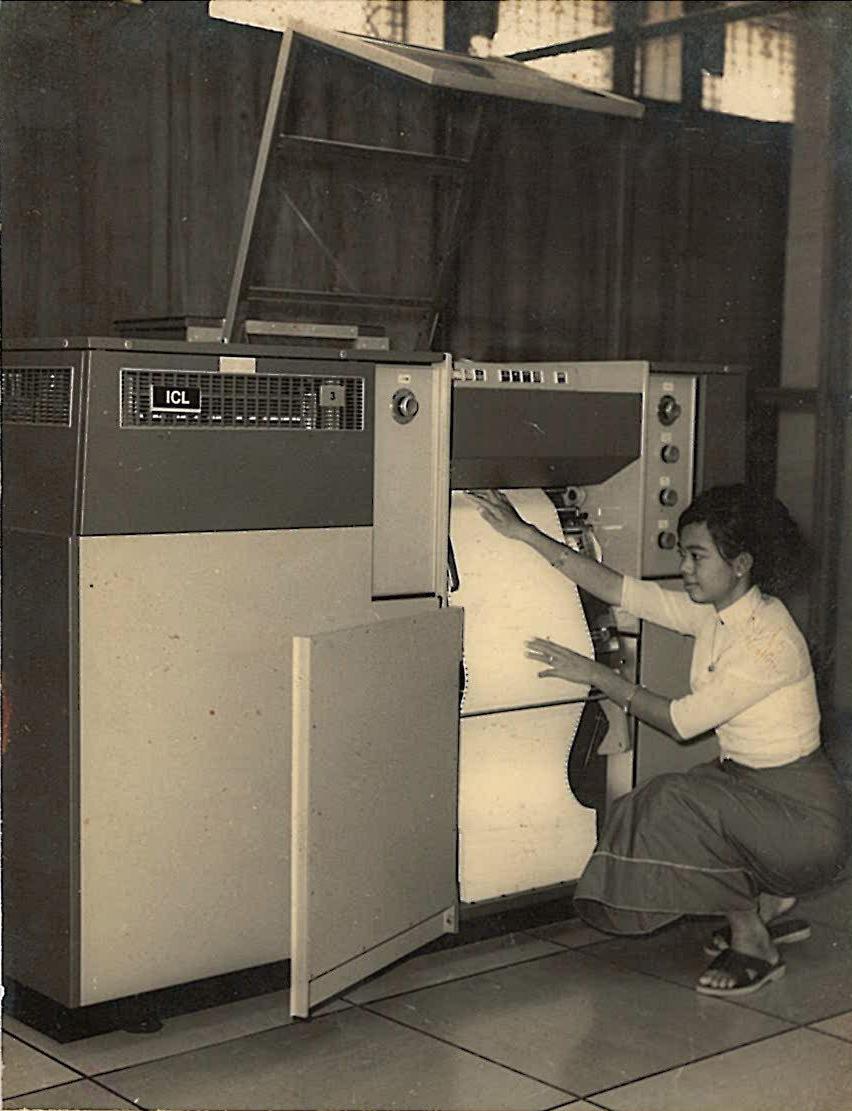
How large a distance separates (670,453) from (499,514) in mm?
436

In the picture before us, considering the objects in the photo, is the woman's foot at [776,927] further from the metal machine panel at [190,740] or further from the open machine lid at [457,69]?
the open machine lid at [457,69]

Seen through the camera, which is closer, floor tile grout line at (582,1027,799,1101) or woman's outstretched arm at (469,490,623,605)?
floor tile grout line at (582,1027,799,1101)

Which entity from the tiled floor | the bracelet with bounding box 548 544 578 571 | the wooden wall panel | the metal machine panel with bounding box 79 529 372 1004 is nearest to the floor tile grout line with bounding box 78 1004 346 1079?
the tiled floor

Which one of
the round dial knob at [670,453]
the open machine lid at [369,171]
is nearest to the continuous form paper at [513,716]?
the round dial knob at [670,453]

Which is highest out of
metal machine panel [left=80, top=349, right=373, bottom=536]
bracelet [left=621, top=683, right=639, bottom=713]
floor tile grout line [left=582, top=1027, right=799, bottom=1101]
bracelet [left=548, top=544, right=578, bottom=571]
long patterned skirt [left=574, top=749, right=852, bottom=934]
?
metal machine panel [left=80, top=349, right=373, bottom=536]

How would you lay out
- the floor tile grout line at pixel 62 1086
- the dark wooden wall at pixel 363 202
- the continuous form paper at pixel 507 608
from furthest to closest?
the dark wooden wall at pixel 363 202, the continuous form paper at pixel 507 608, the floor tile grout line at pixel 62 1086

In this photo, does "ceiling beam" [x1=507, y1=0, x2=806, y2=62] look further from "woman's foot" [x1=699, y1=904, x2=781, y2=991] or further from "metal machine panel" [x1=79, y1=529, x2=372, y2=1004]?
"woman's foot" [x1=699, y1=904, x2=781, y2=991]

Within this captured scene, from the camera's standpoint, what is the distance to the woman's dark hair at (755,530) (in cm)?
280

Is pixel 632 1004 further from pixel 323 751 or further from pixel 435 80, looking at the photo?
pixel 435 80

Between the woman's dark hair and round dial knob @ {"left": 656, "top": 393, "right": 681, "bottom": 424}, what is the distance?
0.24 meters

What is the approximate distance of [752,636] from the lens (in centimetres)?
280

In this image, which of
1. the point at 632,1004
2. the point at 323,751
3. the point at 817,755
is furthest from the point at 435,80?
the point at 632,1004

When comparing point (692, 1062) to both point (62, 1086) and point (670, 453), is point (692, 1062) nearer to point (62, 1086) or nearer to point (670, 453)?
point (62, 1086)

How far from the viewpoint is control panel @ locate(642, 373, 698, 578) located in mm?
3029
